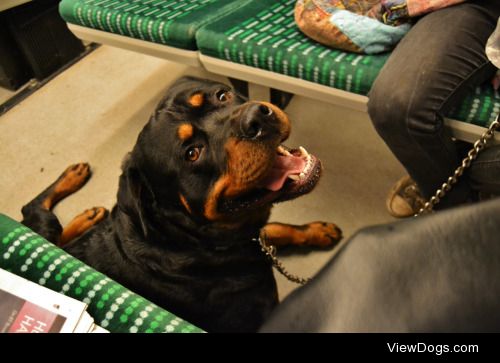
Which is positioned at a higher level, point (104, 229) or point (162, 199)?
point (162, 199)

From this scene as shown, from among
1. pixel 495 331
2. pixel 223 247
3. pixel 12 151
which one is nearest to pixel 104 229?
pixel 223 247

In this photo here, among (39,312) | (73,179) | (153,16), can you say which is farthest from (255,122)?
A: (73,179)

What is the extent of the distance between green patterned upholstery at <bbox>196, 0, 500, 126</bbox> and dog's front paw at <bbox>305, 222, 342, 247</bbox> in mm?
626

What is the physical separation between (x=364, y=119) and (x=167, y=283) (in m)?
1.63

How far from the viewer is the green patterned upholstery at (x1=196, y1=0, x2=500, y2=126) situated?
125 centimetres

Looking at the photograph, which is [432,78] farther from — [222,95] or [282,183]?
[222,95]

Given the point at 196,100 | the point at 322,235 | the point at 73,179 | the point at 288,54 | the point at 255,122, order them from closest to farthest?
the point at 255,122
the point at 196,100
the point at 288,54
the point at 322,235
the point at 73,179

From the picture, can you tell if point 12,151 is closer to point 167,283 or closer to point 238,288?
point 167,283

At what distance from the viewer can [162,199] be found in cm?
114

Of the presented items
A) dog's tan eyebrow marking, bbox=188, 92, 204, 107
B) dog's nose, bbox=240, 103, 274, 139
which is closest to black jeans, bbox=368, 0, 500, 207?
dog's nose, bbox=240, 103, 274, 139

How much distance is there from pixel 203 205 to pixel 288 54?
0.83 m

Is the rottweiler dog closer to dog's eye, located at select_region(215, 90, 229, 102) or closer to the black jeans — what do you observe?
dog's eye, located at select_region(215, 90, 229, 102)

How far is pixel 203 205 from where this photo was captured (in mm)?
1110

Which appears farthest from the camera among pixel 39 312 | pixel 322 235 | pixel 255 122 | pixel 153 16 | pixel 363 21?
pixel 153 16
